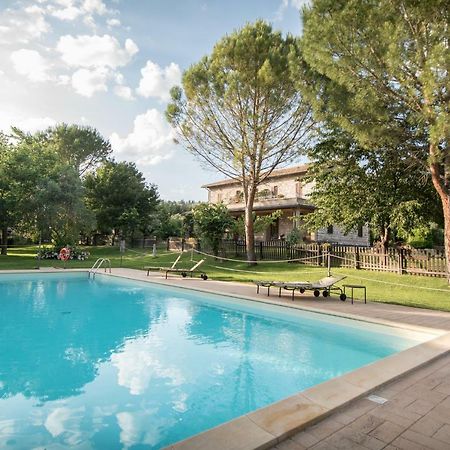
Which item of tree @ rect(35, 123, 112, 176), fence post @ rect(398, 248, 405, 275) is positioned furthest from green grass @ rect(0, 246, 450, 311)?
tree @ rect(35, 123, 112, 176)

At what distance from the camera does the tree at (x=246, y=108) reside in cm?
1662

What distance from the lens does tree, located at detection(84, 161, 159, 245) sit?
34500 mm

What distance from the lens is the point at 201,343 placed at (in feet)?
24.7

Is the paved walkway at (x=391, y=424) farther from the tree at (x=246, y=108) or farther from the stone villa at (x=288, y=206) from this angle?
the stone villa at (x=288, y=206)

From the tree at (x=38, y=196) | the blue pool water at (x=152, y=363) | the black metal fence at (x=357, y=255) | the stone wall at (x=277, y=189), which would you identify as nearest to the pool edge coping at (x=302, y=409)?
the blue pool water at (x=152, y=363)

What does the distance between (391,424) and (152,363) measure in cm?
424

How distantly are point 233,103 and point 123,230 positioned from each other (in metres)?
21.6

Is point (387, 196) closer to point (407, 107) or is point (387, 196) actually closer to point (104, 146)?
point (407, 107)

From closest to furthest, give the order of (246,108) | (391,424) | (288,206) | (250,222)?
(391,424) → (246,108) → (250,222) → (288,206)

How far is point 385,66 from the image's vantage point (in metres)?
10.9

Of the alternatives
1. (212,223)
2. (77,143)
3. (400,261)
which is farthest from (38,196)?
(77,143)

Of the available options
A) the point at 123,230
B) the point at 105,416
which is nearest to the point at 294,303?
the point at 105,416

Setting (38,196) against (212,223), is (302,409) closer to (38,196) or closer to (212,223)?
(212,223)

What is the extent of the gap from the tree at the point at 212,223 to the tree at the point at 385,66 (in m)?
10.3
